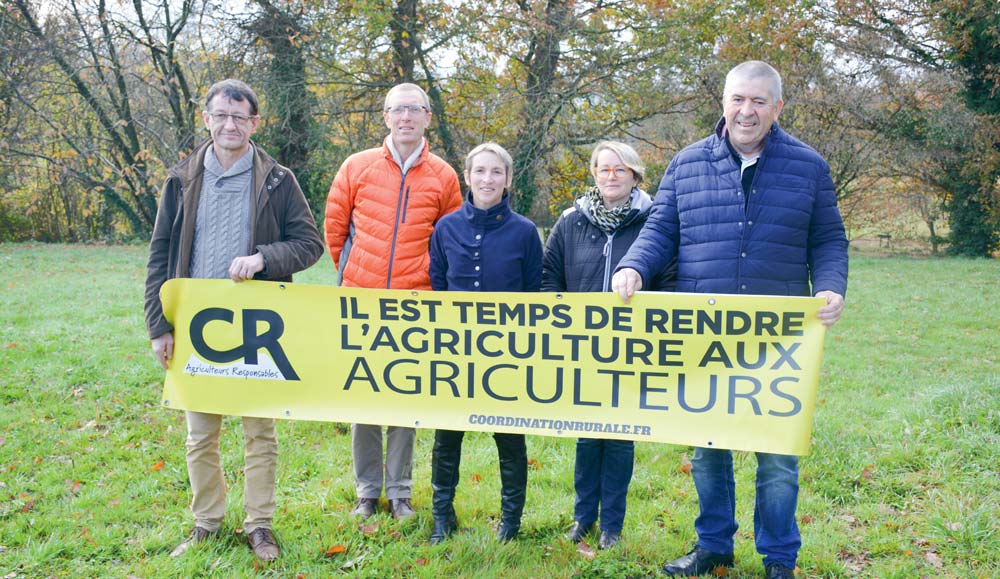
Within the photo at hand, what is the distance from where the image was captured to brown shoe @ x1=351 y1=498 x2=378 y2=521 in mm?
4215

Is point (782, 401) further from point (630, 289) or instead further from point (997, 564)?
point (997, 564)

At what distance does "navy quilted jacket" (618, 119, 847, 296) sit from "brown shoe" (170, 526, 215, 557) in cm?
259

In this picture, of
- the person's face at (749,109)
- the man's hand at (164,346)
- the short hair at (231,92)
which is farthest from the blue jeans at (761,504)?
the short hair at (231,92)

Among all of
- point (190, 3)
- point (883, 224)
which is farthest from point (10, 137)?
point (883, 224)

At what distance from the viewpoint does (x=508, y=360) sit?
3596 mm

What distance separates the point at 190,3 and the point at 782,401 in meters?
20.5

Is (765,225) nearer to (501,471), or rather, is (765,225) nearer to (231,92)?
(501,471)

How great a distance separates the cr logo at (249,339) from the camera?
3756mm

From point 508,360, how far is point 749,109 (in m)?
1.58

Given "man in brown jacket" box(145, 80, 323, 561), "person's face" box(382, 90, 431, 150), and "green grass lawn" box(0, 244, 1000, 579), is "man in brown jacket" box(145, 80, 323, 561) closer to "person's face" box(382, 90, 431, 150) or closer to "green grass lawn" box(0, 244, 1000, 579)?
"green grass lawn" box(0, 244, 1000, 579)

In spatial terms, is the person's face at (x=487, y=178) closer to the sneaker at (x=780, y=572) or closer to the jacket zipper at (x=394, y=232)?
the jacket zipper at (x=394, y=232)

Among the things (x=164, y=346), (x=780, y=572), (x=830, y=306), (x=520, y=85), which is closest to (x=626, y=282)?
(x=830, y=306)

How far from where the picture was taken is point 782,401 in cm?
329

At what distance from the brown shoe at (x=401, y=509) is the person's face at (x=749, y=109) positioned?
2666mm
